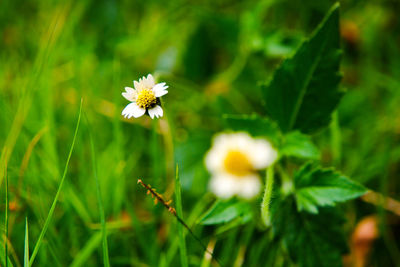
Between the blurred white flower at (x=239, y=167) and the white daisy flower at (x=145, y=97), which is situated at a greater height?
the white daisy flower at (x=145, y=97)

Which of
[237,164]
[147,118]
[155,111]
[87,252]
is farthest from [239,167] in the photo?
[147,118]

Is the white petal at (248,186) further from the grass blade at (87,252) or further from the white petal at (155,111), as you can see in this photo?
the grass blade at (87,252)

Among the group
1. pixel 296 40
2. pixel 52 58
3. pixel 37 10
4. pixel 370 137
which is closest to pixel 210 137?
pixel 296 40

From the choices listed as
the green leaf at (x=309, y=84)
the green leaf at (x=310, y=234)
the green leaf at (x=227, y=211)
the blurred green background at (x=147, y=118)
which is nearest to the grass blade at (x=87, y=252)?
the blurred green background at (x=147, y=118)

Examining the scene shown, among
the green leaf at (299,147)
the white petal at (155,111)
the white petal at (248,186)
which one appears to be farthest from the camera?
the green leaf at (299,147)

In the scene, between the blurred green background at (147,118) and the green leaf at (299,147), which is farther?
the blurred green background at (147,118)

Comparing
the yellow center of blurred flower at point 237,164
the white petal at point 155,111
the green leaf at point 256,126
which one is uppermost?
the green leaf at point 256,126

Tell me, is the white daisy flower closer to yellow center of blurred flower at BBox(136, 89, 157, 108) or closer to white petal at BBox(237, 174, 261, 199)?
yellow center of blurred flower at BBox(136, 89, 157, 108)

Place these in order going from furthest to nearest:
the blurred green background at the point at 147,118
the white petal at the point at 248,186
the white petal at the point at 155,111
→ 1. the blurred green background at the point at 147,118
2. the white petal at the point at 248,186
3. the white petal at the point at 155,111
